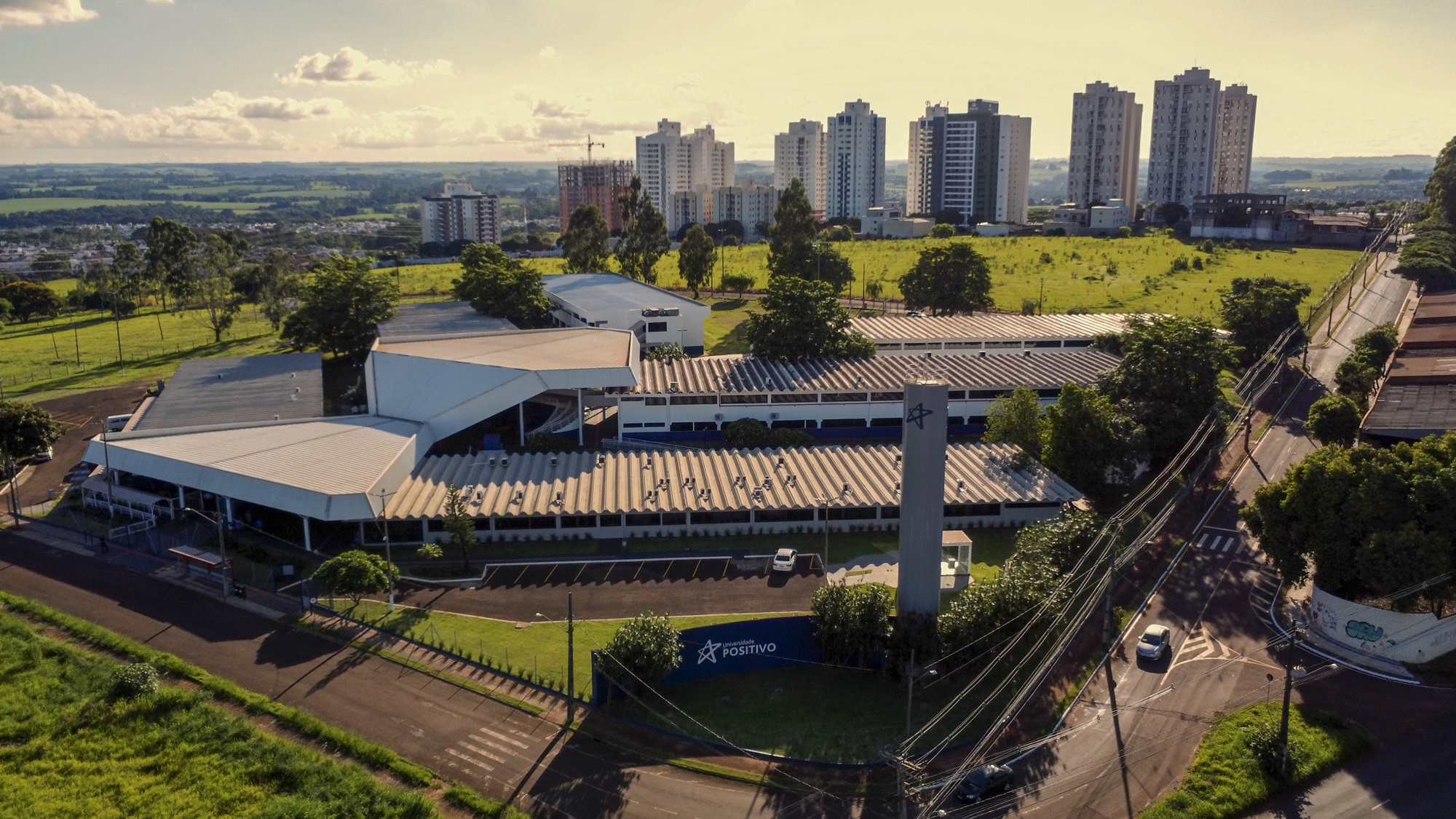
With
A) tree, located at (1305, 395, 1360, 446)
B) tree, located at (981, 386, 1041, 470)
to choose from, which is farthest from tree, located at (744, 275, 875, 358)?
tree, located at (1305, 395, 1360, 446)

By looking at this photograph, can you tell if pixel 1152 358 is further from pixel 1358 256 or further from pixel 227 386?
pixel 1358 256

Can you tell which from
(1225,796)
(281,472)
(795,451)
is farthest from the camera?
(795,451)

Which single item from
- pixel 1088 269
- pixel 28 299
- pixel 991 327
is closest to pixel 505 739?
pixel 991 327

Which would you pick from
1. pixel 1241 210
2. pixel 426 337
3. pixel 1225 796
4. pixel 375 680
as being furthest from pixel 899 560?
pixel 1241 210

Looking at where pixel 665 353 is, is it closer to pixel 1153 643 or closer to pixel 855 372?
pixel 855 372

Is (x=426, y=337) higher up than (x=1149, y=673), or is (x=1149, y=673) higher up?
(x=426, y=337)
